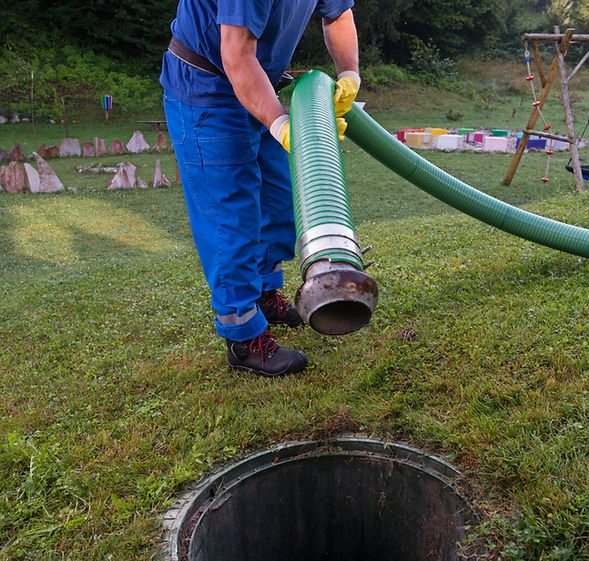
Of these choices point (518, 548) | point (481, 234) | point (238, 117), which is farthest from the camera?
point (481, 234)

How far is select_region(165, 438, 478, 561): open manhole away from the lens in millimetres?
2104

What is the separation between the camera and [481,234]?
4.64m

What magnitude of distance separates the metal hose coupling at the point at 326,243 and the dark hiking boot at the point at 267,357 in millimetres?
1125

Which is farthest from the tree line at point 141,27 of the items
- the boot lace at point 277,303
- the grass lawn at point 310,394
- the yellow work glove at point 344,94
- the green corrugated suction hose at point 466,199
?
the yellow work glove at point 344,94

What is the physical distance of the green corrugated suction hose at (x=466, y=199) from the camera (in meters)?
3.34

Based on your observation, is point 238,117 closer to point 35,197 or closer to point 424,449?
point 424,449

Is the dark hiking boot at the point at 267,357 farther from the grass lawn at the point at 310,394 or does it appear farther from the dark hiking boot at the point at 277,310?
the dark hiking boot at the point at 277,310

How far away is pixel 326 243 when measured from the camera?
1.53 meters

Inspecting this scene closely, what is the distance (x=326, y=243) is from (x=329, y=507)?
4.49ft

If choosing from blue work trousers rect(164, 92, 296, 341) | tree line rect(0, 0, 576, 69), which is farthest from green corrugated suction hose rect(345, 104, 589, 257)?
tree line rect(0, 0, 576, 69)

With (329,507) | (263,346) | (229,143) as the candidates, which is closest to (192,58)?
(229,143)

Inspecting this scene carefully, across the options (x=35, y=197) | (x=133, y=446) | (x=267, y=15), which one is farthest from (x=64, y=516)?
(x=35, y=197)

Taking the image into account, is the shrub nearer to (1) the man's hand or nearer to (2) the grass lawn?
(2) the grass lawn

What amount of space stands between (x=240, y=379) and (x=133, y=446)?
62 centimetres
